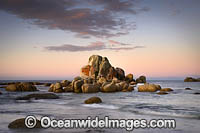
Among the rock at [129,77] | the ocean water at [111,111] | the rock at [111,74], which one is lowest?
the ocean water at [111,111]

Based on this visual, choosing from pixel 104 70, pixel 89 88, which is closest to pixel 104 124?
pixel 89 88

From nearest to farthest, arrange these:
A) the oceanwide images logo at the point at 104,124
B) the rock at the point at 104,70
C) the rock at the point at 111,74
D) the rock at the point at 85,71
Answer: the oceanwide images logo at the point at 104,124, the rock at the point at 104,70, the rock at the point at 111,74, the rock at the point at 85,71

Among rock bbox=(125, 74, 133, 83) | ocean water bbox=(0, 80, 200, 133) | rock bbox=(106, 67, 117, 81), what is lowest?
ocean water bbox=(0, 80, 200, 133)

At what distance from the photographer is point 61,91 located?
4072 centimetres

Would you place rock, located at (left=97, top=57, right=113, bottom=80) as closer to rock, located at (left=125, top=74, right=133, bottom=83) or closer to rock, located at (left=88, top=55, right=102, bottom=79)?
rock, located at (left=88, top=55, right=102, bottom=79)

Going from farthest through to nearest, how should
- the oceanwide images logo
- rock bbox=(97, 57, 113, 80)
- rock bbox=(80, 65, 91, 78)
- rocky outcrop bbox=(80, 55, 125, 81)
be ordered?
rock bbox=(80, 65, 91, 78) < rocky outcrop bbox=(80, 55, 125, 81) < rock bbox=(97, 57, 113, 80) < the oceanwide images logo

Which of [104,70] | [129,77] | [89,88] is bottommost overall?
[89,88]

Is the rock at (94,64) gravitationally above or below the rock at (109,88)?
above

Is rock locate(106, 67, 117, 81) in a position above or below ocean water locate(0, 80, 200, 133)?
above

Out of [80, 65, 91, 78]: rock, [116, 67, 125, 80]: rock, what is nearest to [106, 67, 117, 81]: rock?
[116, 67, 125, 80]: rock

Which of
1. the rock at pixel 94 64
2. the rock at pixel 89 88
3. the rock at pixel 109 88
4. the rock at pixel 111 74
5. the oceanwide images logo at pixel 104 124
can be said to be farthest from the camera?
the rock at pixel 94 64

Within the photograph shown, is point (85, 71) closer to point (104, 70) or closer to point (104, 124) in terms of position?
point (104, 70)

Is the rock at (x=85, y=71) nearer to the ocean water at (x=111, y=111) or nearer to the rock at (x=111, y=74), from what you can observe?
the rock at (x=111, y=74)

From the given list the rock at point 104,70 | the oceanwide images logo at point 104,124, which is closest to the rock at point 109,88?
the rock at point 104,70
